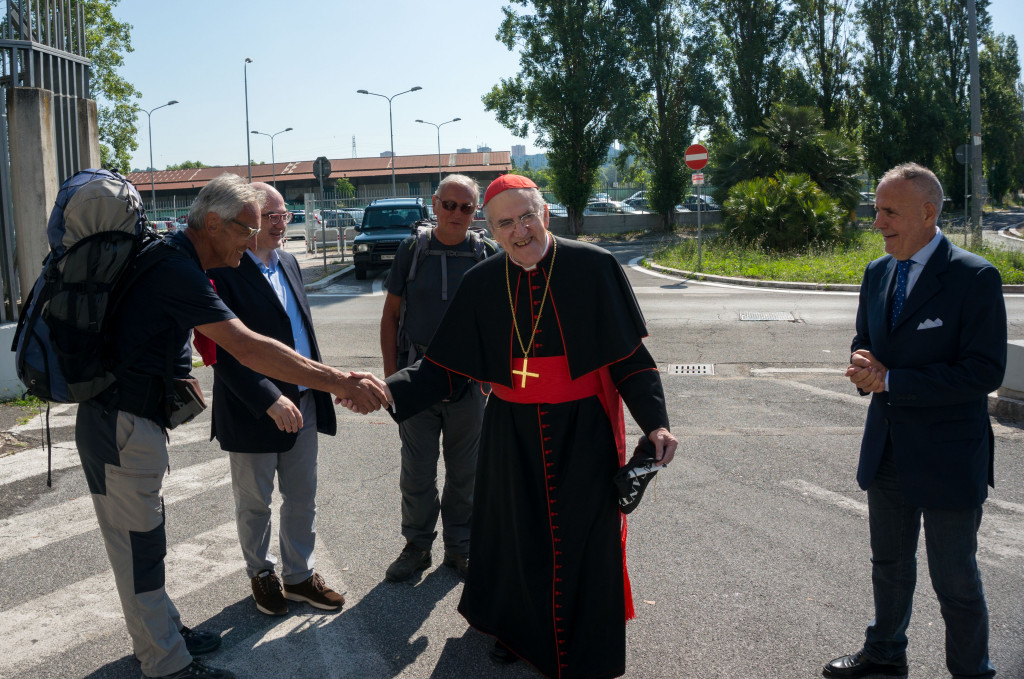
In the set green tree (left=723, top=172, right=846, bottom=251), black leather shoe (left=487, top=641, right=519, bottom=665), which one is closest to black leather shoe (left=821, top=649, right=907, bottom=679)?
black leather shoe (left=487, top=641, right=519, bottom=665)

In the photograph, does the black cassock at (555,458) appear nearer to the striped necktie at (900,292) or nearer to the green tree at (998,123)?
the striped necktie at (900,292)

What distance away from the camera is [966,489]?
318cm

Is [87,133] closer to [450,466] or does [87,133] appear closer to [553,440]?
[450,466]

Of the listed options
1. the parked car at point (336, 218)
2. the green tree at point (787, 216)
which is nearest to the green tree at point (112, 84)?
the parked car at point (336, 218)

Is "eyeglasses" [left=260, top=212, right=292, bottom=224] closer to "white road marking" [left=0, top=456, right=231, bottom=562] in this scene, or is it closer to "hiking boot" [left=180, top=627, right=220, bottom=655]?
"hiking boot" [left=180, top=627, right=220, bottom=655]

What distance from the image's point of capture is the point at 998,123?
56.7m

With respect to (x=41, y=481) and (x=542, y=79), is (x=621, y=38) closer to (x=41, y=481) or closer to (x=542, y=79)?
(x=542, y=79)

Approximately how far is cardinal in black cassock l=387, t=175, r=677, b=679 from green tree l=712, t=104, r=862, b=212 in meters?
24.1

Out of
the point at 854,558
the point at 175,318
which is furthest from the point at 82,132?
the point at 854,558

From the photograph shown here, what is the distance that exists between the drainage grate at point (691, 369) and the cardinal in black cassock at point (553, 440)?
635 cm

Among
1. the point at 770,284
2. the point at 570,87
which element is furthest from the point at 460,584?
the point at 570,87

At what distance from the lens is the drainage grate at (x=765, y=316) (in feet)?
43.3

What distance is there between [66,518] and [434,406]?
2.54m

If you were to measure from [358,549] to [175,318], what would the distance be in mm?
2080
